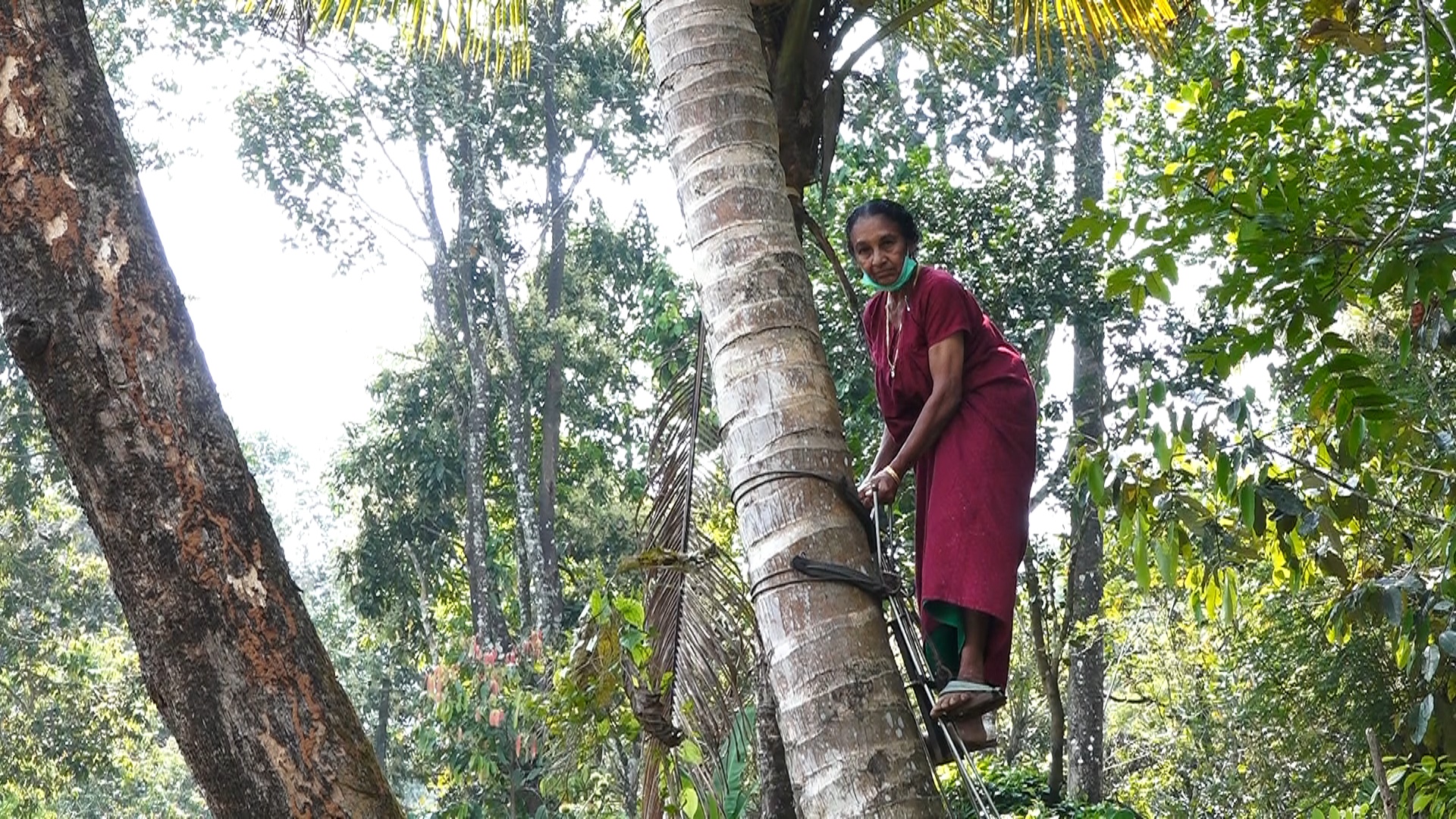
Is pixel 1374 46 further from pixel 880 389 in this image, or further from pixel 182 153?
pixel 182 153

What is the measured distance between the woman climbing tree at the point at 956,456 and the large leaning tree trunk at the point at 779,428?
0.22m

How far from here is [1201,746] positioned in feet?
35.2

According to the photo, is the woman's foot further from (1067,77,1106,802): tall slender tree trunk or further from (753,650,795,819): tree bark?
(1067,77,1106,802): tall slender tree trunk

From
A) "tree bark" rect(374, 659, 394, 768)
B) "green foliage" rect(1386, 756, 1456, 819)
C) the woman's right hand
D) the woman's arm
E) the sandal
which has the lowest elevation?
"green foliage" rect(1386, 756, 1456, 819)

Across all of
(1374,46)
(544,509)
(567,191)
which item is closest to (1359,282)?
(1374,46)

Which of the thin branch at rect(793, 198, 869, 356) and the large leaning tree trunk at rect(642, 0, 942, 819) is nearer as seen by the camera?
the large leaning tree trunk at rect(642, 0, 942, 819)

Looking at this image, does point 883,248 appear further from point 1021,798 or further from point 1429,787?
point 1021,798

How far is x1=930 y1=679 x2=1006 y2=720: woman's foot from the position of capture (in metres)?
2.35

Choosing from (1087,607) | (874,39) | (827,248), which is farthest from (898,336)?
(1087,607)

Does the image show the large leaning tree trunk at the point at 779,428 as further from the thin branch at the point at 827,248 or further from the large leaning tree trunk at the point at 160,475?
the thin branch at the point at 827,248

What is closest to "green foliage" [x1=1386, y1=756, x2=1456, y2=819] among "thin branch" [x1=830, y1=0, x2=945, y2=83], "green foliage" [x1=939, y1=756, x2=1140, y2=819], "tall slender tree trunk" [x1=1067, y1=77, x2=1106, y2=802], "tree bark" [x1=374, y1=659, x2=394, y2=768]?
"thin branch" [x1=830, y1=0, x2=945, y2=83]

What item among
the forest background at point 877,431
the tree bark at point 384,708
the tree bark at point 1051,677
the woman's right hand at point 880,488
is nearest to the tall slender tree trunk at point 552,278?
the forest background at point 877,431

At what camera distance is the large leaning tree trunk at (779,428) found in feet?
6.54

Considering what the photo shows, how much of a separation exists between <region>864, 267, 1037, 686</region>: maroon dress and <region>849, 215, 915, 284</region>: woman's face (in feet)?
0.20
